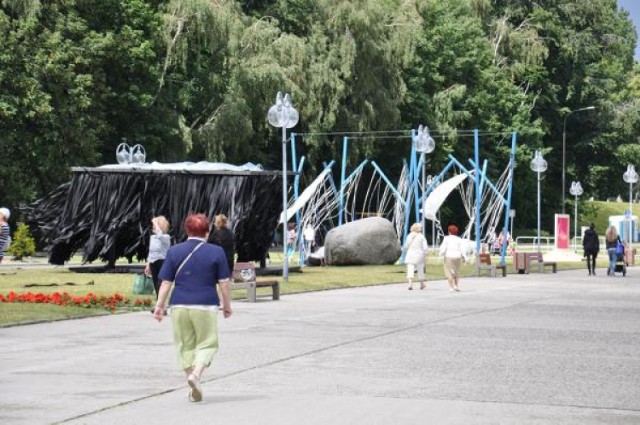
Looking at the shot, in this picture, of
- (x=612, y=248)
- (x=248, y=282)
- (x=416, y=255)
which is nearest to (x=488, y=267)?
(x=612, y=248)

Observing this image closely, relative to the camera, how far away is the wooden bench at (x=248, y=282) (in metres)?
27.2

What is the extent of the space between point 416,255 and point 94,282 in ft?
25.6

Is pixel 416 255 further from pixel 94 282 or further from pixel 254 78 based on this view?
pixel 254 78

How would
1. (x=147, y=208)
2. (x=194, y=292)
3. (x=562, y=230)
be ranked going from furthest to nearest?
(x=562, y=230) < (x=147, y=208) < (x=194, y=292)

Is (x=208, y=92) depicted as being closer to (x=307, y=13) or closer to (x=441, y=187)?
(x=307, y=13)

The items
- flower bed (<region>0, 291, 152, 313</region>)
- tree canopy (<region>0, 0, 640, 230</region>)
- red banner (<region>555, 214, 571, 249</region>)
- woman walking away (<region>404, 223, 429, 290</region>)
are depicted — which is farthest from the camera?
Answer: red banner (<region>555, 214, 571, 249</region>)

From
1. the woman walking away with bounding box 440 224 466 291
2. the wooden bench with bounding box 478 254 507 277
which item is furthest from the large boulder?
the woman walking away with bounding box 440 224 466 291

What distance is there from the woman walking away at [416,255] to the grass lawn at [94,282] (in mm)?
1330

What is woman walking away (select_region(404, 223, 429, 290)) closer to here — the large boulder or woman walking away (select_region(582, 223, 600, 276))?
the large boulder

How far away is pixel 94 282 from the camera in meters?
33.6

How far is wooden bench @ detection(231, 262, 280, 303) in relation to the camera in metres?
27.2

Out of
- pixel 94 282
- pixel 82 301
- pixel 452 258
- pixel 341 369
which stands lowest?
pixel 341 369

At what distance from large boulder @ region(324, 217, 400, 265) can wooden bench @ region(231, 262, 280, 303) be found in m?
20.3

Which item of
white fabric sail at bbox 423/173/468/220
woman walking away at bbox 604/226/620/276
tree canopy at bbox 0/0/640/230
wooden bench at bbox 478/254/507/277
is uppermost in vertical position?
tree canopy at bbox 0/0/640/230
